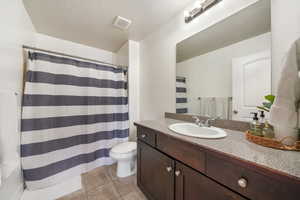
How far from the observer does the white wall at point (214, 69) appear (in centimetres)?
95

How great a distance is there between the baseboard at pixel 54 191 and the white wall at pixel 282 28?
85.8 inches

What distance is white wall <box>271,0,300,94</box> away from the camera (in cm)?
72

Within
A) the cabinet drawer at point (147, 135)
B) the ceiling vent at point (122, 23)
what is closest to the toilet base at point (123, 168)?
the cabinet drawer at point (147, 135)

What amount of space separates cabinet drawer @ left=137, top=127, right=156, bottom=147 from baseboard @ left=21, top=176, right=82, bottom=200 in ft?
3.25

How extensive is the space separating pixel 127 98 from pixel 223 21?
1.65 meters

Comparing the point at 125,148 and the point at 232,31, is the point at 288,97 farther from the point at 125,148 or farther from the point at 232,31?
the point at 125,148

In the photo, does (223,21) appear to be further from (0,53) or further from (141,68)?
(0,53)

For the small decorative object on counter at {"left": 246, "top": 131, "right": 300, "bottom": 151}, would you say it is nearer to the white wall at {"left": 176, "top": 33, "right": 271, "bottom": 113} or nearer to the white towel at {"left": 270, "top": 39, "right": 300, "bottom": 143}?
the white towel at {"left": 270, "top": 39, "right": 300, "bottom": 143}

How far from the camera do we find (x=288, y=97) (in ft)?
1.88

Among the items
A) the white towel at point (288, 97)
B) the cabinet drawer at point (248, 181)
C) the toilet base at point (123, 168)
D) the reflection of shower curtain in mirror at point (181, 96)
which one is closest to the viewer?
the cabinet drawer at point (248, 181)

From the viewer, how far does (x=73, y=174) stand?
1.59 meters

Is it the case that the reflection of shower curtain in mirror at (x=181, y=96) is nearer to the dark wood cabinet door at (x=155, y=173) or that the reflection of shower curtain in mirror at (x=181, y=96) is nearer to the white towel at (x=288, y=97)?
the dark wood cabinet door at (x=155, y=173)

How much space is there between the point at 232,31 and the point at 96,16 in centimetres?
161

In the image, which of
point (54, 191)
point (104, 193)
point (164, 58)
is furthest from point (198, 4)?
point (54, 191)
